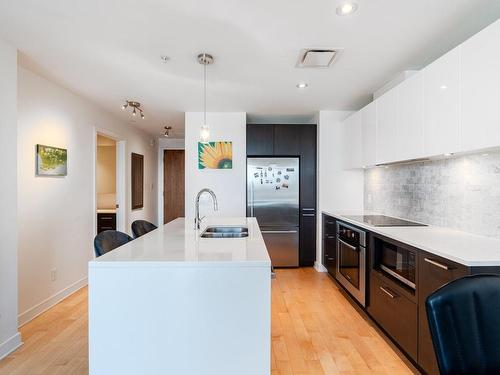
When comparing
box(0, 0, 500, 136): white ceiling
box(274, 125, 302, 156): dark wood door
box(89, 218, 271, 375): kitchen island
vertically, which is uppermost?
box(0, 0, 500, 136): white ceiling

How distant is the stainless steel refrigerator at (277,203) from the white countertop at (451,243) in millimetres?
1927

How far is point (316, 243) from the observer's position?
4.64 metres

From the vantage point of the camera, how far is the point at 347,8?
6.15 ft

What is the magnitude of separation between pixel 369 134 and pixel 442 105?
1278 millimetres

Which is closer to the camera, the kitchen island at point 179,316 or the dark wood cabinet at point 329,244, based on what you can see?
the kitchen island at point 179,316

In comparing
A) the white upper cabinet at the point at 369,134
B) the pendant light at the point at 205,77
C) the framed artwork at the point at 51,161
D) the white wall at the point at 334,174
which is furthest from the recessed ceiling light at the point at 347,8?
the framed artwork at the point at 51,161

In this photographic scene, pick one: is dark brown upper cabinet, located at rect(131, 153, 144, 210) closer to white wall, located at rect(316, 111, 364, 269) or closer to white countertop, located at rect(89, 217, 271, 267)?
white wall, located at rect(316, 111, 364, 269)

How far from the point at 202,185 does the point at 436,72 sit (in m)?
3.24

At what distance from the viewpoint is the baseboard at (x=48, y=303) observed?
280 cm

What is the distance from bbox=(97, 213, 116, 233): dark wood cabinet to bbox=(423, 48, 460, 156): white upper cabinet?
4.65 meters

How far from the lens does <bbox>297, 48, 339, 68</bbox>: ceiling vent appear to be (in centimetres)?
248

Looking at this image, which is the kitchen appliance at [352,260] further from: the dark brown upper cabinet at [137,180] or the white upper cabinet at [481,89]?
the dark brown upper cabinet at [137,180]

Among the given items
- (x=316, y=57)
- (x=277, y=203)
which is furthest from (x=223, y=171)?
(x=316, y=57)

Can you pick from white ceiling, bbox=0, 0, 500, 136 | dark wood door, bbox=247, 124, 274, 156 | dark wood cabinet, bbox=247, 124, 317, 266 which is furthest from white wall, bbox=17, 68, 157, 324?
dark wood cabinet, bbox=247, 124, 317, 266
